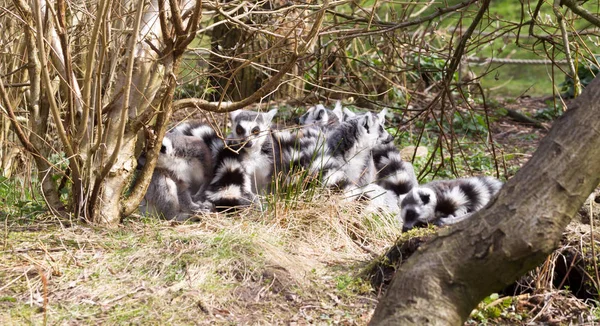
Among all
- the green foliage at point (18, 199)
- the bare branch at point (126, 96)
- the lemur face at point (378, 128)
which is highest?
the bare branch at point (126, 96)

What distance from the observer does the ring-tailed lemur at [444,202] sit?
4.79m

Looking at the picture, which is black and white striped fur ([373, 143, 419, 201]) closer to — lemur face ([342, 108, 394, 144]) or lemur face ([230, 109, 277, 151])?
lemur face ([342, 108, 394, 144])

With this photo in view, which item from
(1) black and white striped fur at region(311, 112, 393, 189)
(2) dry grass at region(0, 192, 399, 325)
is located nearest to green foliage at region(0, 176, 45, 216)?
(2) dry grass at region(0, 192, 399, 325)

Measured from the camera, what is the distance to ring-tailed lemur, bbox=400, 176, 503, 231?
15.7 feet

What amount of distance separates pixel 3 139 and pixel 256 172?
2.24 metres

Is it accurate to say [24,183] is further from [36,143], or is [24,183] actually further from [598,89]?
[598,89]

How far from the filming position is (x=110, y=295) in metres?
3.23

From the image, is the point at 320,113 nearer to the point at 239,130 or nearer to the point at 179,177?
the point at 239,130

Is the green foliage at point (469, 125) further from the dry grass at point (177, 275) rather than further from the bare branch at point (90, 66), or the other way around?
the bare branch at point (90, 66)

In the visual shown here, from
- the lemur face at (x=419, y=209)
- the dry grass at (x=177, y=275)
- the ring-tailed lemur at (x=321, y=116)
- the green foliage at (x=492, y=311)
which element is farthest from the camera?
the ring-tailed lemur at (x=321, y=116)

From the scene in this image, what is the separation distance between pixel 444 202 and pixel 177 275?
2.18 meters

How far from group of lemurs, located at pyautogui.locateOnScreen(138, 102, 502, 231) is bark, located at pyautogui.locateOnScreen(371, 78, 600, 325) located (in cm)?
242

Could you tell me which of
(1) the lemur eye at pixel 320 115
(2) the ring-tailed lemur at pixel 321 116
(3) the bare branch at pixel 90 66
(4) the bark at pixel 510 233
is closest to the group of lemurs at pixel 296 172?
(2) the ring-tailed lemur at pixel 321 116

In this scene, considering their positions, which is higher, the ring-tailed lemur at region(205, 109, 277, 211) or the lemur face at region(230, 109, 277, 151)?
the lemur face at region(230, 109, 277, 151)
